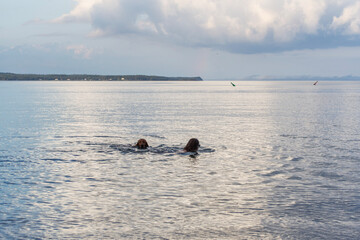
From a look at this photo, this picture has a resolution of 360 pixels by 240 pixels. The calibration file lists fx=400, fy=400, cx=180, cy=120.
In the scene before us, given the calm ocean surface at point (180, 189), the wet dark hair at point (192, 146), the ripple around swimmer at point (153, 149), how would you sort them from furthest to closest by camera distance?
the ripple around swimmer at point (153, 149)
the wet dark hair at point (192, 146)
the calm ocean surface at point (180, 189)

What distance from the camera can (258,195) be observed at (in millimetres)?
17797

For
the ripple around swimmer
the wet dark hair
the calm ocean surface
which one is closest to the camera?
the calm ocean surface

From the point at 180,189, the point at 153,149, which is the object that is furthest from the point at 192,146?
the point at 180,189

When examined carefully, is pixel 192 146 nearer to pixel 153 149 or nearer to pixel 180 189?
pixel 153 149

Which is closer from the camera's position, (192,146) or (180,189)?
(180,189)

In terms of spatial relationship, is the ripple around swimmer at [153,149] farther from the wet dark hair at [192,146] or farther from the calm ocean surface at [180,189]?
the wet dark hair at [192,146]

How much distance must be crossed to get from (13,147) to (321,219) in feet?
80.6

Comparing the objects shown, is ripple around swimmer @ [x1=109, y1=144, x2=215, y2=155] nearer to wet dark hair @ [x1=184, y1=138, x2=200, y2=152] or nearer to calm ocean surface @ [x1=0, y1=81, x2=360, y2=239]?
calm ocean surface @ [x1=0, y1=81, x2=360, y2=239]

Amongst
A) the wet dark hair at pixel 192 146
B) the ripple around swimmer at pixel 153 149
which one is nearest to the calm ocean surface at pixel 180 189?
the ripple around swimmer at pixel 153 149

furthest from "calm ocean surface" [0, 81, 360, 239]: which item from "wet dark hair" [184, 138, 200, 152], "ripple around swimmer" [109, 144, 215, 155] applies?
"wet dark hair" [184, 138, 200, 152]

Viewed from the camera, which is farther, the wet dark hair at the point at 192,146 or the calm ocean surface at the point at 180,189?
the wet dark hair at the point at 192,146

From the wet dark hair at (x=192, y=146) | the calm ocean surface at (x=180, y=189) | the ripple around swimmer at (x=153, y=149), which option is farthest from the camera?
the ripple around swimmer at (x=153, y=149)

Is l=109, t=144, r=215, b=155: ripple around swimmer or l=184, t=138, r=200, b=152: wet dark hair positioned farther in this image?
l=109, t=144, r=215, b=155: ripple around swimmer

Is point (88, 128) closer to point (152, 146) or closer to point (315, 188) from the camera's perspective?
point (152, 146)
